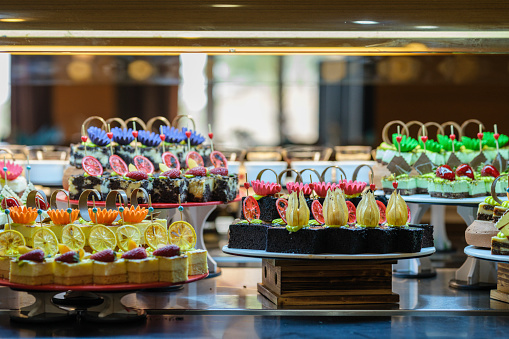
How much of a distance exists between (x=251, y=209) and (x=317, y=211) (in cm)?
52

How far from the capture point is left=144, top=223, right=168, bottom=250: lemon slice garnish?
17.6 feet

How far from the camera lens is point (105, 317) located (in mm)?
5184

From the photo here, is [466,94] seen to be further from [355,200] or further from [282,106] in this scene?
[355,200]

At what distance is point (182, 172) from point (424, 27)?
312 centimetres

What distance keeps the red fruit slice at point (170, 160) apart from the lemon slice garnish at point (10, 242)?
2247mm

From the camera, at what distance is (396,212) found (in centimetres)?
568

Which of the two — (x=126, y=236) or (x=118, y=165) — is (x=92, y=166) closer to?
(x=118, y=165)

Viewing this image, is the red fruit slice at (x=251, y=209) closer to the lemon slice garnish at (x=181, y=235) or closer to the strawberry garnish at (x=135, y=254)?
the lemon slice garnish at (x=181, y=235)

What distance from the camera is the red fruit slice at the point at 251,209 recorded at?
→ 6.01m

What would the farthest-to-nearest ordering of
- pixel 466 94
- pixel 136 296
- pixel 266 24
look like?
pixel 466 94
pixel 136 296
pixel 266 24

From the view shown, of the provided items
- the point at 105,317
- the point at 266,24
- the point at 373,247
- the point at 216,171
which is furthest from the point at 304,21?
the point at 216,171

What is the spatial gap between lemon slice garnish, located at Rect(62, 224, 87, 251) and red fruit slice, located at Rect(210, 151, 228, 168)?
2.57 metres

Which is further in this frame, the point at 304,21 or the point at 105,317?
the point at 105,317

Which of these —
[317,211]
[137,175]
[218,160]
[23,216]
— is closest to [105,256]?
[23,216]
